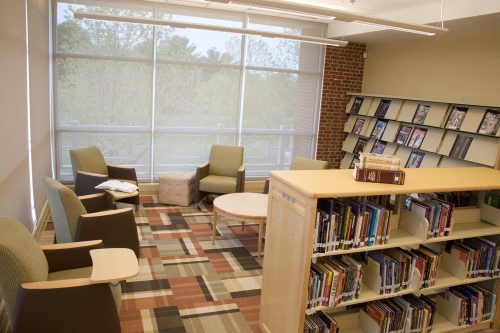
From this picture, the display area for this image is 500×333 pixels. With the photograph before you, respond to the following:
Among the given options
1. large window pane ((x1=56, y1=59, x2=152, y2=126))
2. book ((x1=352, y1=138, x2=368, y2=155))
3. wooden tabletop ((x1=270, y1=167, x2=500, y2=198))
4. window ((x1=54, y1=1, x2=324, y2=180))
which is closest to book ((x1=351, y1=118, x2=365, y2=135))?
book ((x1=352, y1=138, x2=368, y2=155))

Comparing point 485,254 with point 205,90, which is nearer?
point 485,254

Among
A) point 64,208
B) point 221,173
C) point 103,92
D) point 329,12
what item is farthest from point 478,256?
point 103,92

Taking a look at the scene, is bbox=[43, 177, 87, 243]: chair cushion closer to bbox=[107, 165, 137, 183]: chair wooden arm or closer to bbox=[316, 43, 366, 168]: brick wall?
bbox=[107, 165, 137, 183]: chair wooden arm

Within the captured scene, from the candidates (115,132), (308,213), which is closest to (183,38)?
(115,132)

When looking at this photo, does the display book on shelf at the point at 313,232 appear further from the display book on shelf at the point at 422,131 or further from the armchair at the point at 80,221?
the display book on shelf at the point at 422,131

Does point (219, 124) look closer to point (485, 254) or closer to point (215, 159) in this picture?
point (215, 159)

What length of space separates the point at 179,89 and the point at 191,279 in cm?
376

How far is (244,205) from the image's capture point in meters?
5.18

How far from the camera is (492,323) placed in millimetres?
3740

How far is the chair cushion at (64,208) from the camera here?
365 centimetres

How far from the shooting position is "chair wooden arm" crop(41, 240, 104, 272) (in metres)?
3.09

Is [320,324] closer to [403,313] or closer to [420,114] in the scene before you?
[403,313]

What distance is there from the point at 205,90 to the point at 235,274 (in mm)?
3756

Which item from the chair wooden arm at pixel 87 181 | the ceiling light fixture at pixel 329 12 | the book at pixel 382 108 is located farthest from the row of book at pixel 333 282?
the book at pixel 382 108
